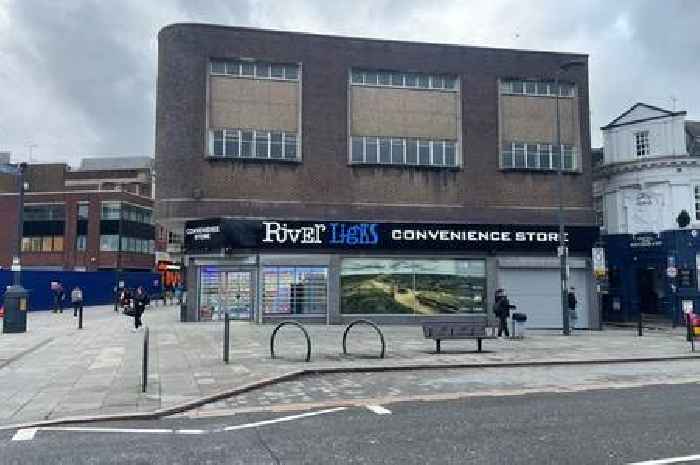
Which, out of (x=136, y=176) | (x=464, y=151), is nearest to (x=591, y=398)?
(x=464, y=151)

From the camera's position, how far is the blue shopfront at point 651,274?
30984 mm

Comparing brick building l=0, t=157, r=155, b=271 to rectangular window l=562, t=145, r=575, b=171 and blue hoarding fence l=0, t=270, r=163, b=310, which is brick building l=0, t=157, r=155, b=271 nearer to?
blue hoarding fence l=0, t=270, r=163, b=310

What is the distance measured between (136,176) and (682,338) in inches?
3291

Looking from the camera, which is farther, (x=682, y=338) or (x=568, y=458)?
(x=682, y=338)

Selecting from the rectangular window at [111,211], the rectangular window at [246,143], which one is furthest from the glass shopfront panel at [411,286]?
the rectangular window at [111,211]

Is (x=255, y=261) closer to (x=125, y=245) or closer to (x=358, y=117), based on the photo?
(x=358, y=117)

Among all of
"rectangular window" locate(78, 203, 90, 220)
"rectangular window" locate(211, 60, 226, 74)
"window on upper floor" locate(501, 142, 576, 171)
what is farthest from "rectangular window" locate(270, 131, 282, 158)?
"rectangular window" locate(78, 203, 90, 220)

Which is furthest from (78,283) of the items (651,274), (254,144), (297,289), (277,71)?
(651,274)

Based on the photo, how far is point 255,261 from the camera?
93.8 feet

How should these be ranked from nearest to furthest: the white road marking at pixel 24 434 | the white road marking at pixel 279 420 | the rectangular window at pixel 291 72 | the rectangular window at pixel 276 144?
the white road marking at pixel 24 434
the white road marking at pixel 279 420
the rectangular window at pixel 276 144
the rectangular window at pixel 291 72

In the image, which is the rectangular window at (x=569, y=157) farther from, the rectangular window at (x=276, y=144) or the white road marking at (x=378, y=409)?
the white road marking at (x=378, y=409)

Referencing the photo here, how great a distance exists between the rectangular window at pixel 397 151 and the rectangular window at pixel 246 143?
6.59m

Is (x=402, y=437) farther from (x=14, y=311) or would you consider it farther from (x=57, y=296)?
(x=57, y=296)

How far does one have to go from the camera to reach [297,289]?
95.3 feet
